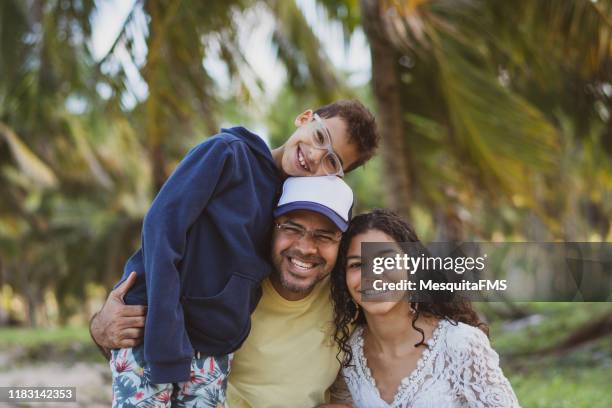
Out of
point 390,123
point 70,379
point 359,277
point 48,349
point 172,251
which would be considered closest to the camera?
point 172,251

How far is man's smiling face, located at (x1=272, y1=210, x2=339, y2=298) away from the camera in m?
2.75

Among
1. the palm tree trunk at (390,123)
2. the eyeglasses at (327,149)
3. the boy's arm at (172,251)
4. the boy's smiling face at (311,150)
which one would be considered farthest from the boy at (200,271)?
the palm tree trunk at (390,123)

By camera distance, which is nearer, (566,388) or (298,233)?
(298,233)

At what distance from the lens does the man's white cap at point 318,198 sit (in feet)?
8.78

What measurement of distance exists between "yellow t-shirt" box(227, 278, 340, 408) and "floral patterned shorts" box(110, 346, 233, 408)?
0.22 meters

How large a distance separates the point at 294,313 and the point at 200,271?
55 cm

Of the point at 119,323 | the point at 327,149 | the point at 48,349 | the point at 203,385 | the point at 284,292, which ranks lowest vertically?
the point at 203,385

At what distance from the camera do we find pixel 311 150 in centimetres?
285

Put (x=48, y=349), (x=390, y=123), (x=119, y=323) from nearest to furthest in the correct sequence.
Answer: (x=119, y=323), (x=390, y=123), (x=48, y=349)

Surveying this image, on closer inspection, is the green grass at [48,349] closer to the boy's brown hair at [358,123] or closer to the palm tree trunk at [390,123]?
the palm tree trunk at [390,123]

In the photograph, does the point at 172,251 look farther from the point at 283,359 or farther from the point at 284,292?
the point at 283,359

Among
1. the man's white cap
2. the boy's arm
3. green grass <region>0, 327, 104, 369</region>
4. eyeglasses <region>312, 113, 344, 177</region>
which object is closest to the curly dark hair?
the man's white cap

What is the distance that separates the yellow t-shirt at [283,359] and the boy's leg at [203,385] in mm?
245

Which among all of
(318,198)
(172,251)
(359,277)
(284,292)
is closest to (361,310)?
(359,277)
